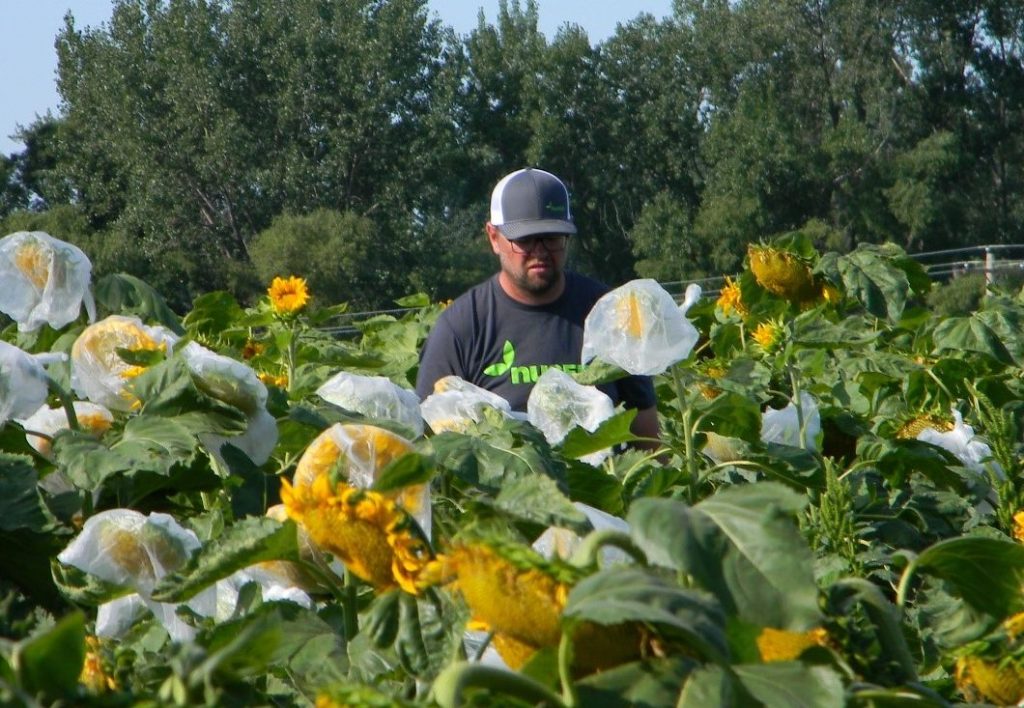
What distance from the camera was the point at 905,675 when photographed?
0.81 m

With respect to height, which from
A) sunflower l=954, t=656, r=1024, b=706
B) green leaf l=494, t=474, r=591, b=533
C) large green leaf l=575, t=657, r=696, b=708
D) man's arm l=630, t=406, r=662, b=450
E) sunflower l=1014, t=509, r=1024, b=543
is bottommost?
man's arm l=630, t=406, r=662, b=450

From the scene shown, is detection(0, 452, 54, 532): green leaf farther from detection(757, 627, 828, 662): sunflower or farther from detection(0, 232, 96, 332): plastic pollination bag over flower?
detection(757, 627, 828, 662): sunflower

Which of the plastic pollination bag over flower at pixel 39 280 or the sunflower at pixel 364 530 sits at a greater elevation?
the plastic pollination bag over flower at pixel 39 280

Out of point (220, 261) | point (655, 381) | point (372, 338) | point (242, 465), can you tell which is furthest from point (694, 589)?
point (220, 261)

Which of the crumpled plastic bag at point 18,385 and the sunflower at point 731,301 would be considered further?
the sunflower at point 731,301

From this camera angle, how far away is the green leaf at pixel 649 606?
0.65 metres

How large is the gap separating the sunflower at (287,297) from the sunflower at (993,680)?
10.0ft

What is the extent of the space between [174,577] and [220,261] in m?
41.1

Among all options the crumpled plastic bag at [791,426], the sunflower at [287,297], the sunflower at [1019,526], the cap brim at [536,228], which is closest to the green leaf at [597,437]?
the sunflower at [1019,526]

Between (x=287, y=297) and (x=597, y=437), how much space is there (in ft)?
7.94

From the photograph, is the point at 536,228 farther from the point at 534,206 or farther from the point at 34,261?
the point at 34,261

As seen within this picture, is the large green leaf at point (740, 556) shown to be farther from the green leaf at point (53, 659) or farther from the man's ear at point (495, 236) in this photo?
the man's ear at point (495, 236)

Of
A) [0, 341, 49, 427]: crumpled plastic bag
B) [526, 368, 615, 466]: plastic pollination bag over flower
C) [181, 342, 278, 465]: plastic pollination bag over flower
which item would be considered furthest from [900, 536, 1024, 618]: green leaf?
[526, 368, 615, 466]: plastic pollination bag over flower

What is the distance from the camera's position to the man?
11.7 ft
